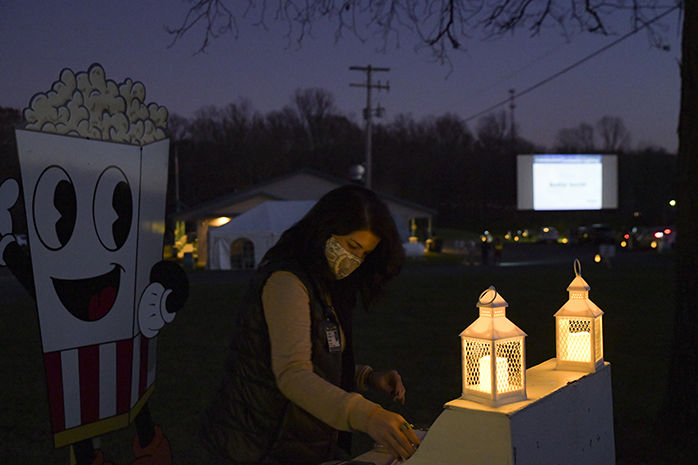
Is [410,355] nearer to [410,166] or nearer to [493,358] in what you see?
[493,358]

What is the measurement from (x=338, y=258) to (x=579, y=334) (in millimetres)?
1185

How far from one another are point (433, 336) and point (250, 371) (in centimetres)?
888

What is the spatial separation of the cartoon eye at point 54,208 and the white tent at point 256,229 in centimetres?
2450

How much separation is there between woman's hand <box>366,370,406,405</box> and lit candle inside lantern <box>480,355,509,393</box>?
0.70 m

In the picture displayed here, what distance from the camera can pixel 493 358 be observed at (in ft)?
7.27

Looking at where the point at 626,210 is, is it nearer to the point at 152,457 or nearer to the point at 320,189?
the point at 320,189

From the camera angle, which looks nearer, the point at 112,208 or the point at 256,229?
the point at 112,208

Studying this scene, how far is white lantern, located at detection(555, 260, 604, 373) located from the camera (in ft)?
9.54

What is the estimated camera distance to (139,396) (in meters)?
3.71

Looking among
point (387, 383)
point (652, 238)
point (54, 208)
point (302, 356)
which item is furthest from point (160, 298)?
point (652, 238)

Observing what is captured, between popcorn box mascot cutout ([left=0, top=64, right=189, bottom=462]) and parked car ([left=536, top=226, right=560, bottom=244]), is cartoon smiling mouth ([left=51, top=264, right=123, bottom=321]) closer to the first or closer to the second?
popcorn box mascot cutout ([left=0, top=64, right=189, bottom=462])

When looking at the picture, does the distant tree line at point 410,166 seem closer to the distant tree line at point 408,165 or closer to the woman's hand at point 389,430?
the distant tree line at point 408,165

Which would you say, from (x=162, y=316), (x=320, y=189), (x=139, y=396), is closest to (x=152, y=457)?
(x=139, y=396)

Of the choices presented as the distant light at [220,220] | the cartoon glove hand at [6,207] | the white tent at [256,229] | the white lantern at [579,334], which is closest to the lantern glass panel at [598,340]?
the white lantern at [579,334]
